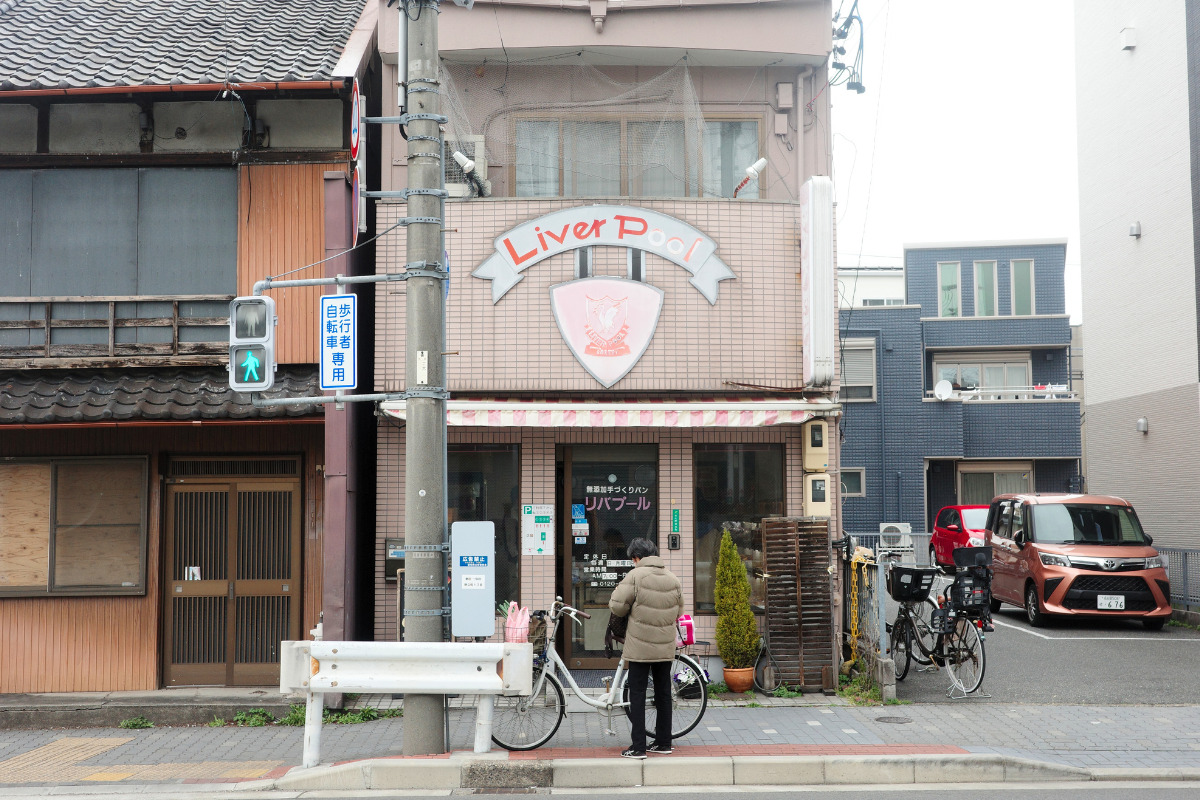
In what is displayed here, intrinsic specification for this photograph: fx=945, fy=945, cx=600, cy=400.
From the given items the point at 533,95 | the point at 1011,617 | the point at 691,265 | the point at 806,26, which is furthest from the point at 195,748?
the point at 1011,617

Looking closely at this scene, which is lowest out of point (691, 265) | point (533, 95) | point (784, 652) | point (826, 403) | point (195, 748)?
point (195, 748)

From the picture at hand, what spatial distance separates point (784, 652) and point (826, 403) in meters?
2.82

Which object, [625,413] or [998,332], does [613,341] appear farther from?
[998,332]

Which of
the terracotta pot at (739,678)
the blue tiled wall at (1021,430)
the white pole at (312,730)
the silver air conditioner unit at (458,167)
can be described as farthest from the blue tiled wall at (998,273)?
the white pole at (312,730)

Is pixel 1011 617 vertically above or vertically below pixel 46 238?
below

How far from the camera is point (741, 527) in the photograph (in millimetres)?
11398

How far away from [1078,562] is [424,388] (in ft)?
38.2

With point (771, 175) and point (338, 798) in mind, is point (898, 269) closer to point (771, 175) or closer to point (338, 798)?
point (771, 175)

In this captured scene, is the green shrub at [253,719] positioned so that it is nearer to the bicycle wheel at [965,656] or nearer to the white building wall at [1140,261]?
the bicycle wheel at [965,656]

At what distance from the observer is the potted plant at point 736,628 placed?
34.5 ft

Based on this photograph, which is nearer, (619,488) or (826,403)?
(826,403)

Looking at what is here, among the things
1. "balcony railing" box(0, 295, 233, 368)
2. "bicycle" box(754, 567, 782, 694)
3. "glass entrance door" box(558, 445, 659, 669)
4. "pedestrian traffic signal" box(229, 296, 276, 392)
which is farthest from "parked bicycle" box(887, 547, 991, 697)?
"balcony railing" box(0, 295, 233, 368)

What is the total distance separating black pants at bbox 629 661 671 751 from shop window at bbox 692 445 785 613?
10.0ft

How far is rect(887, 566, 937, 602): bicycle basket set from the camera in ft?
35.5
